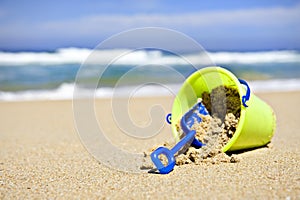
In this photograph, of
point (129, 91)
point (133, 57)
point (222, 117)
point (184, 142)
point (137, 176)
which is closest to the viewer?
point (137, 176)

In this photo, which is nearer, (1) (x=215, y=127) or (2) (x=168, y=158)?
(2) (x=168, y=158)

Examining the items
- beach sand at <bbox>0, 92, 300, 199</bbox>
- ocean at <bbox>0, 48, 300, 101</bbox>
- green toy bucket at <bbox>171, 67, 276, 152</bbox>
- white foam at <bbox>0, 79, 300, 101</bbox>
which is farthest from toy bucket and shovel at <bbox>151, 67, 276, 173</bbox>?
white foam at <bbox>0, 79, 300, 101</bbox>

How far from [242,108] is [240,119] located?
9cm

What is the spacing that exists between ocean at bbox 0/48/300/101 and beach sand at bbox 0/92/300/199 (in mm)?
1649

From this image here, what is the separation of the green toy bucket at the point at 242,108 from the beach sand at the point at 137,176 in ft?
0.42

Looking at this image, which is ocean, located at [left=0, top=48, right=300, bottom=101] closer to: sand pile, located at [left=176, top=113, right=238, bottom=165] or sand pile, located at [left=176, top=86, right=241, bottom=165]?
sand pile, located at [left=176, top=86, right=241, bottom=165]

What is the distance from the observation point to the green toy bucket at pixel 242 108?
3133 mm

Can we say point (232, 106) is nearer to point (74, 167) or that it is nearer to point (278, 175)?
point (278, 175)

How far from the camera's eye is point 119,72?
11852 millimetres

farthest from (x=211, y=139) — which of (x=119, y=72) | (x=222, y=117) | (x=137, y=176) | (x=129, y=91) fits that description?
(x=119, y=72)

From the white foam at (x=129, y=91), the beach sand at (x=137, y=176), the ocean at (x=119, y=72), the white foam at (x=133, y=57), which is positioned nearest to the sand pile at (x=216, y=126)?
the beach sand at (x=137, y=176)

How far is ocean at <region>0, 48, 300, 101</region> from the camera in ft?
28.8

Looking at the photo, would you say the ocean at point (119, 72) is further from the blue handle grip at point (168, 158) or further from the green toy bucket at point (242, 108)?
the blue handle grip at point (168, 158)

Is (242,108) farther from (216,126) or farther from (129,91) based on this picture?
(129,91)
